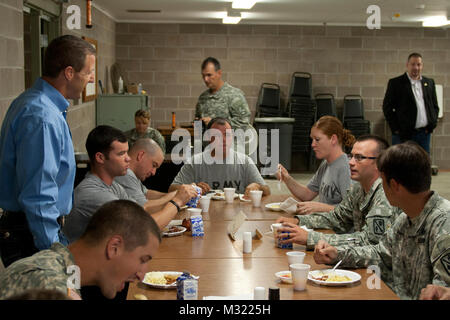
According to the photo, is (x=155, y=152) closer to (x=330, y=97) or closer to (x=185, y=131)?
(x=185, y=131)

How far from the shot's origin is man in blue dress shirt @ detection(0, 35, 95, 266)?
2475 millimetres

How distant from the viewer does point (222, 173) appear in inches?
200

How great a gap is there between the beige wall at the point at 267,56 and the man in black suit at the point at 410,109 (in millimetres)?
3072

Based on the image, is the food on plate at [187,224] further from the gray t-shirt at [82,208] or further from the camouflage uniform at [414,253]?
the camouflage uniform at [414,253]

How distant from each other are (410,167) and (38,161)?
1504mm

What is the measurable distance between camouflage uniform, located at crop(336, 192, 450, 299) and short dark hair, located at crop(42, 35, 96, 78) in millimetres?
1442

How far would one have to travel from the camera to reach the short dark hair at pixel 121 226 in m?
1.87

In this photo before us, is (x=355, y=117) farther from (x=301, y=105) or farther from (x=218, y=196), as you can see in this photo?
(x=218, y=196)

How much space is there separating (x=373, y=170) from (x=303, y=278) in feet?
4.01

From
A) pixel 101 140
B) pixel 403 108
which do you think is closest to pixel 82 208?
pixel 101 140

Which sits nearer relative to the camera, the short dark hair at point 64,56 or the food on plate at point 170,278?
the food on plate at point 170,278

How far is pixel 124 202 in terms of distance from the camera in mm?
1974

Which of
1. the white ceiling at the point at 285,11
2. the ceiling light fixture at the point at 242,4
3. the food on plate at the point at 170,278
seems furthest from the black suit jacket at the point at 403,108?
the food on plate at the point at 170,278
